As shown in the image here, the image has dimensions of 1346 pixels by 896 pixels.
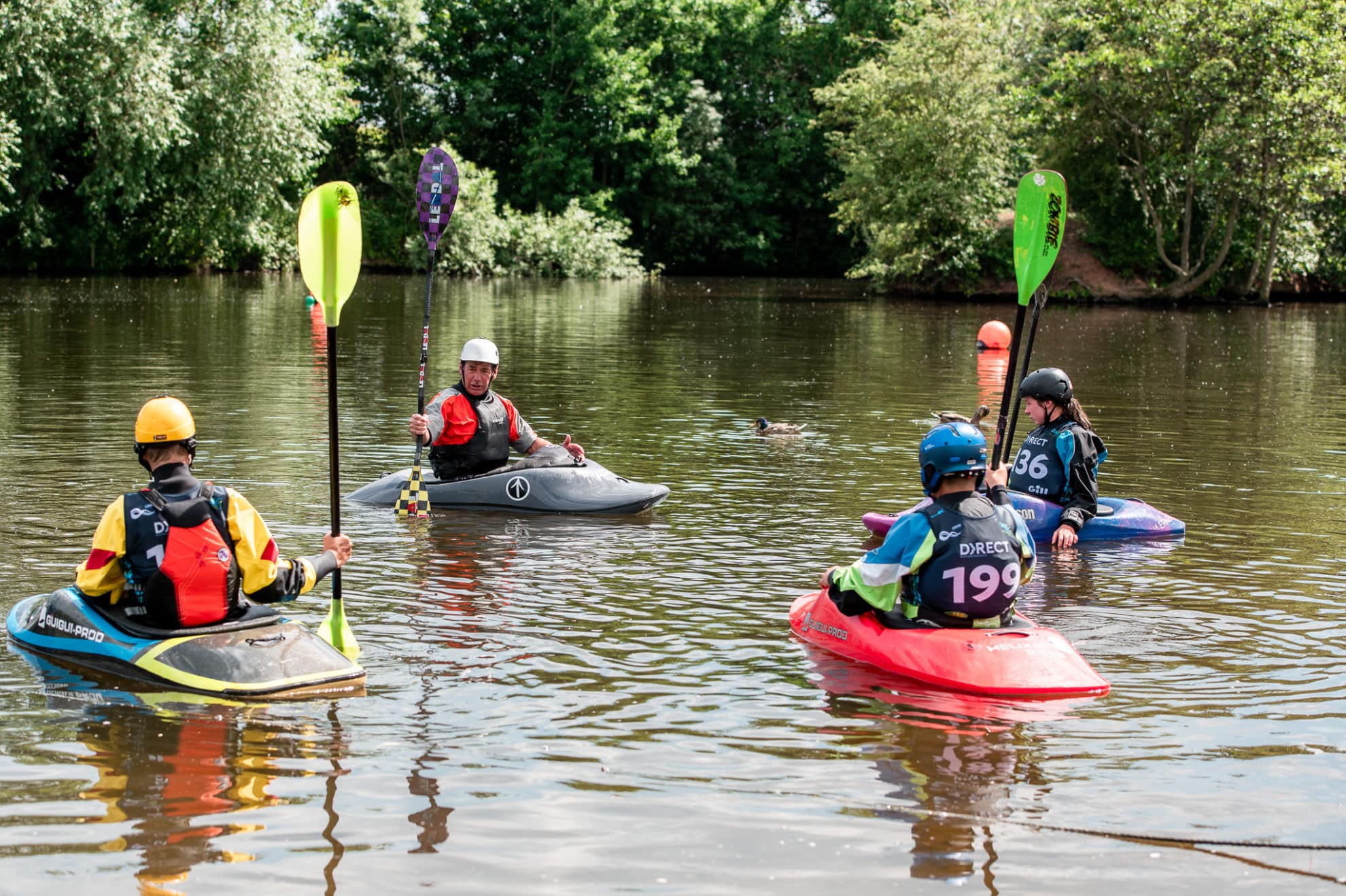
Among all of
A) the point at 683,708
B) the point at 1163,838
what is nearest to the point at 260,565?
the point at 683,708

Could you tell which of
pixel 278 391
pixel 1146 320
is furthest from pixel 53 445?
pixel 1146 320

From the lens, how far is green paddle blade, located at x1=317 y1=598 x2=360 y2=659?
22.8 ft

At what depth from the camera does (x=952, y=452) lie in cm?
653

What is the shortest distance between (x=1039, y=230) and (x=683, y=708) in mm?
5844

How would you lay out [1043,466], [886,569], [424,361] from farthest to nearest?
[424,361], [1043,466], [886,569]

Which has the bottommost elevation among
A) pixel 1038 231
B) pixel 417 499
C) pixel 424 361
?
pixel 417 499

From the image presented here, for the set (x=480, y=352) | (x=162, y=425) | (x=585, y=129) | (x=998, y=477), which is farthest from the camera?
(x=585, y=129)

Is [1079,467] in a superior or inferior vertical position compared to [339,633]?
superior

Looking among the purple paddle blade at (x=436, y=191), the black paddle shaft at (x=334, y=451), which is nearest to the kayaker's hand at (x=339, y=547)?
the black paddle shaft at (x=334, y=451)

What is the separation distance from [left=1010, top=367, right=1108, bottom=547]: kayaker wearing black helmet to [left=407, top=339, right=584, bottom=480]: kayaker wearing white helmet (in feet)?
11.1

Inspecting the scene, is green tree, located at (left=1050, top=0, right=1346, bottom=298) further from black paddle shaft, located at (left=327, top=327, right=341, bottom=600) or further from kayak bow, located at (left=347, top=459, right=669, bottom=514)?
black paddle shaft, located at (left=327, top=327, right=341, bottom=600)

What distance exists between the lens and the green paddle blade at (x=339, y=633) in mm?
6941

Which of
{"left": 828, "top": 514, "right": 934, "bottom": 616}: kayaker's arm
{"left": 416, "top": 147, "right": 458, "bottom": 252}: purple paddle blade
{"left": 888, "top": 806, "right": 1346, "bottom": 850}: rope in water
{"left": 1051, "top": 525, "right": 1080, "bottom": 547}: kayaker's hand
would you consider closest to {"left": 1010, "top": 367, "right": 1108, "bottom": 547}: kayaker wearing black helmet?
{"left": 1051, "top": 525, "right": 1080, "bottom": 547}: kayaker's hand

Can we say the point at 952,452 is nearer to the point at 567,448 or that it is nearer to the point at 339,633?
the point at 339,633
